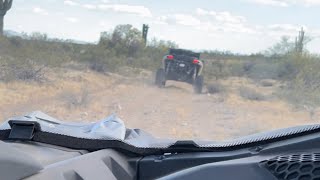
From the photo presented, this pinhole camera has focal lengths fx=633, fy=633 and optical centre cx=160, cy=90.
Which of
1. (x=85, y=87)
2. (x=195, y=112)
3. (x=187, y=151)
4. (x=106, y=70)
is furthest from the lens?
(x=106, y=70)

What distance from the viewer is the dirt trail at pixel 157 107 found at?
10062mm

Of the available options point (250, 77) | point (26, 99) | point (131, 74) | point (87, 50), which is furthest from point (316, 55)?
point (26, 99)

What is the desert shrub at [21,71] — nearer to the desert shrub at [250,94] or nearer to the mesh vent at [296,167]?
the desert shrub at [250,94]

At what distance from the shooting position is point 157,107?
13.9 meters

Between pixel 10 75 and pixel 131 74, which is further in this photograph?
pixel 131 74

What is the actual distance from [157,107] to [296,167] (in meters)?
12.2

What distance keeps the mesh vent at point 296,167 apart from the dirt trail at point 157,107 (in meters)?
6.06

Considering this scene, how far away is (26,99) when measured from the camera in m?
13.7

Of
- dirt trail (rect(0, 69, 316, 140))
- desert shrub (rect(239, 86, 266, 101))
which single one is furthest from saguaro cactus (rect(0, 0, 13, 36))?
desert shrub (rect(239, 86, 266, 101))

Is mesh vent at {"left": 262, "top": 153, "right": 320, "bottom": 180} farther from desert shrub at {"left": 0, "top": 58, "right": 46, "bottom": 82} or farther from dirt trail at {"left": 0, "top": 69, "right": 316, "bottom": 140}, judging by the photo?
desert shrub at {"left": 0, "top": 58, "right": 46, "bottom": 82}

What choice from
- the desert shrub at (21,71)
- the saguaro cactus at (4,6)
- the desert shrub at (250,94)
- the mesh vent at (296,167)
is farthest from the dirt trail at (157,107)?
the mesh vent at (296,167)

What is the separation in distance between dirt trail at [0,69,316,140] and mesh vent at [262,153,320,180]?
606 centimetres

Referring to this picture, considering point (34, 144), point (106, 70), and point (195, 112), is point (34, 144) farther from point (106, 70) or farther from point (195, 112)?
point (106, 70)

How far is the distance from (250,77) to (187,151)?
70.0 ft
